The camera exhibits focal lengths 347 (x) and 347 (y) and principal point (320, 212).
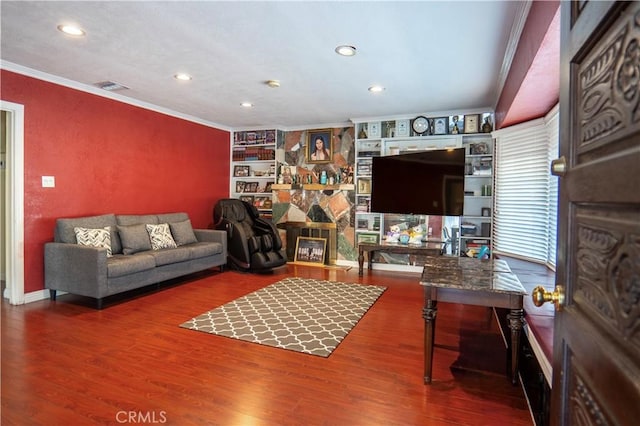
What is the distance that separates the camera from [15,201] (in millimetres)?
3488

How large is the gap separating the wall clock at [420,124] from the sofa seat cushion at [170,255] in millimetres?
3673

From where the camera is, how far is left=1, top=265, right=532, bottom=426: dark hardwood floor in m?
1.87

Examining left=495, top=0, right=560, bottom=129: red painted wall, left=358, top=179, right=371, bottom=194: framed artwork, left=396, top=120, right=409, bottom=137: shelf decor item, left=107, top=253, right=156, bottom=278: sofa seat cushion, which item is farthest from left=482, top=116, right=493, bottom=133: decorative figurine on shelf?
left=107, top=253, right=156, bottom=278: sofa seat cushion

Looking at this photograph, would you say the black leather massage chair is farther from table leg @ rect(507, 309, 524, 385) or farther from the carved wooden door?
the carved wooden door

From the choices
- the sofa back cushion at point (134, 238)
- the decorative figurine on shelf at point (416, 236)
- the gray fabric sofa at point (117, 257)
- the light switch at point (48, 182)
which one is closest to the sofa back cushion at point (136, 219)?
the gray fabric sofa at point (117, 257)

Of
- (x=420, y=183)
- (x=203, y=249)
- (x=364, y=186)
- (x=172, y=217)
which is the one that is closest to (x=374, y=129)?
(x=364, y=186)

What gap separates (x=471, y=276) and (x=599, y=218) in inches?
66.5

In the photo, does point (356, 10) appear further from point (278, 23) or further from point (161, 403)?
point (161, 403)

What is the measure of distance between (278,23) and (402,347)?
2.62 metres

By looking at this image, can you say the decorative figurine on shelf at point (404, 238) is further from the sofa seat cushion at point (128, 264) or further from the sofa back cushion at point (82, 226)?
the sofa back cushion at point (82, 226)

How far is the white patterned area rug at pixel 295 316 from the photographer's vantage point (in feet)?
9.24

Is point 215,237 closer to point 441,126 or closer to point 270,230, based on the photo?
point 270,230

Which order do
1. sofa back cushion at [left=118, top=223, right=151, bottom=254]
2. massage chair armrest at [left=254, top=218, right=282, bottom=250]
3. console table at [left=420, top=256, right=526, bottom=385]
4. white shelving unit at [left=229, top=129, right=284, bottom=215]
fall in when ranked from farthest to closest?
white shelving unit at [left=229, top=129, right=284, bottom=215] → massage chair armrest at [left=254, top=218, right=282, bottom=250] → sofa back cushion at [left=118, top=223, right=151, bottom=254] → console table at [left=420, top=256, right=526, bottom=385]

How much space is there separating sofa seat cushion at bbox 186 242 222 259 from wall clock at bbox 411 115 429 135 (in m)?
3.40
